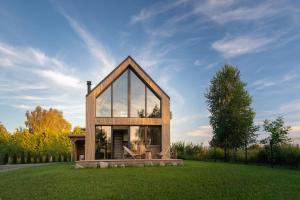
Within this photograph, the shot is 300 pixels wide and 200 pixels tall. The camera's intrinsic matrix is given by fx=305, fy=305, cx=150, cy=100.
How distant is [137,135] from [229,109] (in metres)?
10.9

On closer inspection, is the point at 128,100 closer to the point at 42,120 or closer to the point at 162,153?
the point at 162,153

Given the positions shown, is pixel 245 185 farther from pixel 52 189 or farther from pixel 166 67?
pixel 166 67

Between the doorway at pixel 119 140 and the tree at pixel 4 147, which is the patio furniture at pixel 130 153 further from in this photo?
the tree at pixel 4 147

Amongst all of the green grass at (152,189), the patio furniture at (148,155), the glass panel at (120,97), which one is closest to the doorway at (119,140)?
the glass panel at (120,97)

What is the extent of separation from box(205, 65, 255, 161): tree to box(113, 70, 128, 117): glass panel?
33.6ft

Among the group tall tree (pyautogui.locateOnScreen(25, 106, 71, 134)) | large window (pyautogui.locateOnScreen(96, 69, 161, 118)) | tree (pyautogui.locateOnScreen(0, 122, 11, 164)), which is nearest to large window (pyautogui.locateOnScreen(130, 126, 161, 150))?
large window (pyautogui.locateOnScreen(96, 69, 161, 118))

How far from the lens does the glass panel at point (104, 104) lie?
1942cm

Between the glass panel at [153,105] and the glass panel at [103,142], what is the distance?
2.96 meters

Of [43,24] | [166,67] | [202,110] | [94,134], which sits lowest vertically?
[94,134]

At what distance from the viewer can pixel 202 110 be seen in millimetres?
29484

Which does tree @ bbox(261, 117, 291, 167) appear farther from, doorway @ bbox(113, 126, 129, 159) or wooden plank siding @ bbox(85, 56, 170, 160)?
doorway @ bbox(113, 126, 129, 159)

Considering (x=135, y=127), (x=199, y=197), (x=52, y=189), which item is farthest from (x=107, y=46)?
(x=199, y=197)

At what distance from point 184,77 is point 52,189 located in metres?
14.8

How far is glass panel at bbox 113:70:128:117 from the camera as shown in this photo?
19.7 meters
